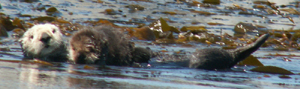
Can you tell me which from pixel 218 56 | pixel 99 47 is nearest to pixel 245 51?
pixel 218 56

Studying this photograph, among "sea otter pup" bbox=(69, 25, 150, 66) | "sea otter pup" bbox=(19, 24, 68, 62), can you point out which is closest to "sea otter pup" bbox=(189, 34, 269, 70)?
"sea otter pup" bbox=(69, 25, 150, 66)

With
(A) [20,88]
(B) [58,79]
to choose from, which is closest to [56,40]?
(B) [58,79]

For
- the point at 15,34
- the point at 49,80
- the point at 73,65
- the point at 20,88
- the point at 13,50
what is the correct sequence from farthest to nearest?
the point at 15,34, the point at 13,50, the point at 73,65, the point at 49,80, the point at 20,88

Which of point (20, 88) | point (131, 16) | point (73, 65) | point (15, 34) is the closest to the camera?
point (20, 88)

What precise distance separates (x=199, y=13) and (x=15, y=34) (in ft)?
16.9

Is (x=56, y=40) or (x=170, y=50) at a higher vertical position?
(x=56, y=40)

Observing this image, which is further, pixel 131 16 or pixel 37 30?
pixel 131 16

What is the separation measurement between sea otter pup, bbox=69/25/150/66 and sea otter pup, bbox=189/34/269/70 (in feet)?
2.13

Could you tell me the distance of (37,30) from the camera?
3188 millimetres

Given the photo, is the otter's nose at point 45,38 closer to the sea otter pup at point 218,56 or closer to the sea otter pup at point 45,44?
the sea otter pup at point 45,44

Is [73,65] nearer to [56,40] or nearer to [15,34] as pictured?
[56,40]

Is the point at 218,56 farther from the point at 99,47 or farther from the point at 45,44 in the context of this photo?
the point at 45,44

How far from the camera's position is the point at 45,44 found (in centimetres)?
312

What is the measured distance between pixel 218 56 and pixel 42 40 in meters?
1.53
